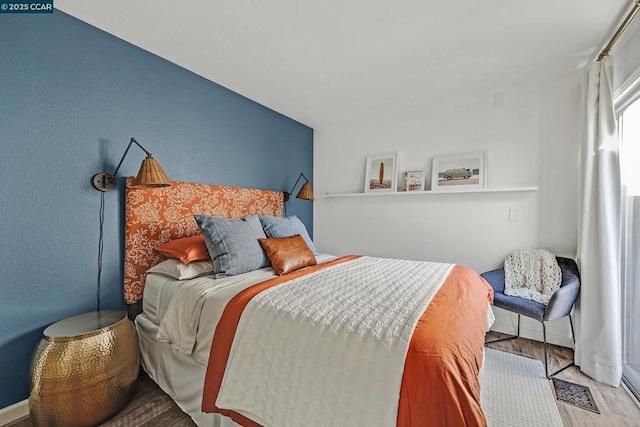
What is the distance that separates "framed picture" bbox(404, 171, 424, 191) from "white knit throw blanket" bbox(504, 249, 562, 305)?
1114 millimetres

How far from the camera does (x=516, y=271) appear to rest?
2.54m

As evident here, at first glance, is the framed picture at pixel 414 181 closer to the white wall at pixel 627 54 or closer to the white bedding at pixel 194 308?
the white wall at pixel 627 54

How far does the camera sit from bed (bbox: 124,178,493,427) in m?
0.92

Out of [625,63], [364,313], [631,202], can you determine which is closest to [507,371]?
[631,202]

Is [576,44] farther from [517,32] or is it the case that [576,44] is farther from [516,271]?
[516,271]

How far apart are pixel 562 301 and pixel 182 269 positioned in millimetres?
2639

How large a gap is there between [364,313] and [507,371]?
164 centimetres

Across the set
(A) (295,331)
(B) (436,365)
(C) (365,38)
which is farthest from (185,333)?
Result: (C) (365,38)

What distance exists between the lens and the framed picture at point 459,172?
111 inches

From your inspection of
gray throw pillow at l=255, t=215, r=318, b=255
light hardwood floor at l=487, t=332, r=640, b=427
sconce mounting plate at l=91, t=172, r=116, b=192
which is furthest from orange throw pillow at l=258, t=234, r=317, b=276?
light hardwood floor at l=487, t=332, r=640, b=427

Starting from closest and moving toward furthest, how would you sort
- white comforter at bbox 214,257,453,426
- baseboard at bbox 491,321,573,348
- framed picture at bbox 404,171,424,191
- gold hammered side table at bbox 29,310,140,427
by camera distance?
1. white comforter at bbox 214,257,453,426
2. gold hammered side table at bbox 29,310,140,427
3. baseboard at bbox 491,321,573,348
4. framed picture at bbox 404,171,424,191

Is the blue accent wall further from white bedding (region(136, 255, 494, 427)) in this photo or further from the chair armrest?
the chair armrest

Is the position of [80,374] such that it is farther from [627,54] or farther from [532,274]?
[627,54]

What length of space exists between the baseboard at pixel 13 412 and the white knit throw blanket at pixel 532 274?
3.43 metres
